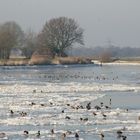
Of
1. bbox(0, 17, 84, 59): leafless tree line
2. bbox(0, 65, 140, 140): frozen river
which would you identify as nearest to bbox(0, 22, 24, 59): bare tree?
bbox(0, 17, 84, 59): leafless tree line

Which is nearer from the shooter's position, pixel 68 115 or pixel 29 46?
pixel 68 115

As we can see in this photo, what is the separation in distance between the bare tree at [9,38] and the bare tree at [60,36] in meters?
5.60

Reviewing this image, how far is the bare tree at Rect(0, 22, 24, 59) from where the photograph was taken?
105 m

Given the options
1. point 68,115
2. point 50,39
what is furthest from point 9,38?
point 68,115

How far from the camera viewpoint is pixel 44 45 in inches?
4267

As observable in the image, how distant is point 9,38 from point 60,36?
10444 millimetres

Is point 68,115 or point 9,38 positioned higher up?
point 9,38

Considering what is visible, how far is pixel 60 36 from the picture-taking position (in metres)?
110

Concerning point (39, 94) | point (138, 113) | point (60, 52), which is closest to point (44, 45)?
point (60, 52)

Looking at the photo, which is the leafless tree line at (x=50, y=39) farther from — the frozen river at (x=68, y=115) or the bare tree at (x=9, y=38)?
the frozen river at (x=68, y=115)

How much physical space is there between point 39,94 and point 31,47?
7837 centimetres

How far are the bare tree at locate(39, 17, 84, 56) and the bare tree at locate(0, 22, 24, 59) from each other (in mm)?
5597

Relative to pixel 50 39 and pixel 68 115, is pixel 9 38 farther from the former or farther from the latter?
pixel 68 115

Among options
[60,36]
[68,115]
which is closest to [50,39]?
[60,36]
